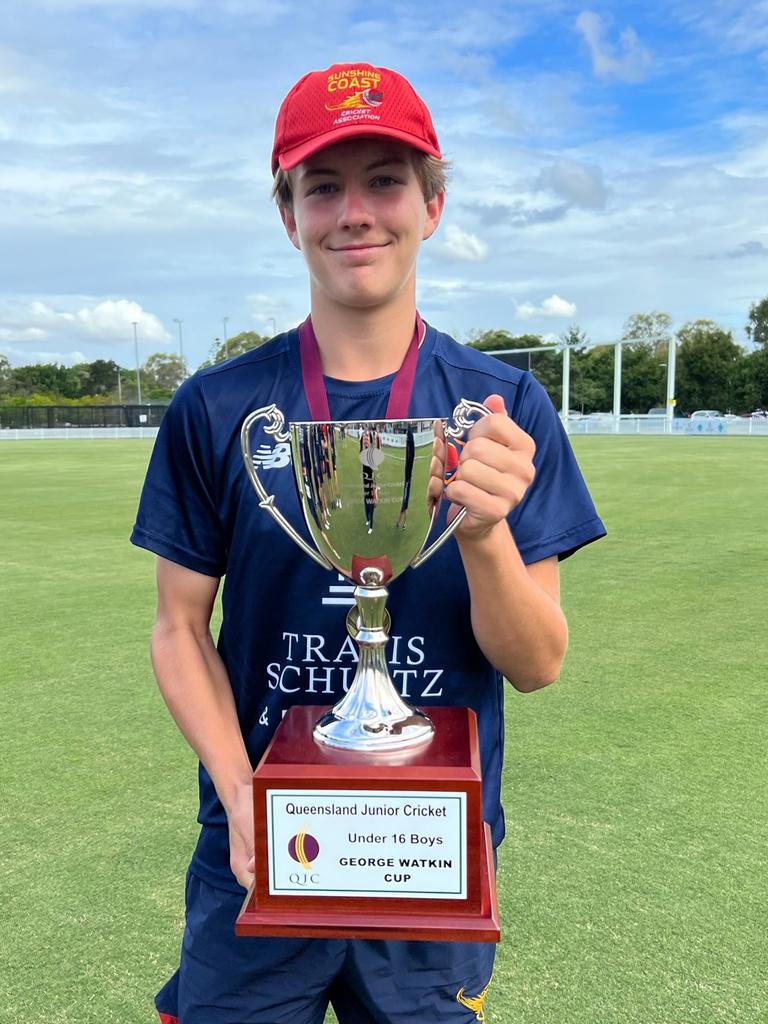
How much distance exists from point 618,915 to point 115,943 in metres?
1.36

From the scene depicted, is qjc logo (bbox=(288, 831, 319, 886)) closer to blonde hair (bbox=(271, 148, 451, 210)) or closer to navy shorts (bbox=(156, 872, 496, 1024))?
navy shorts (bbox=(156, 872, 496, 1024))

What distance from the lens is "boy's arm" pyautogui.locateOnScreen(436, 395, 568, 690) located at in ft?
3.72

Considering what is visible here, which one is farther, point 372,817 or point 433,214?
point 433,214

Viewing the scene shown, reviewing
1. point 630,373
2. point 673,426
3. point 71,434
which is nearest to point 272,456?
point 673,426

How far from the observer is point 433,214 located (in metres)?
1.51

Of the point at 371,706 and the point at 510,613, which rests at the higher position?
the point at 510,613

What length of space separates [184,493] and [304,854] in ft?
2.09

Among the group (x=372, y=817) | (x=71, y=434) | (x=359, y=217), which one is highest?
(x=359, y=217)

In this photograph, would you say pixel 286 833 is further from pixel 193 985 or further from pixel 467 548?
pixel 193 985

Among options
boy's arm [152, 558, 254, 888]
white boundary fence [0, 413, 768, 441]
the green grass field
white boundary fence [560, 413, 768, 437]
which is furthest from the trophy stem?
white boundary fence [0, 413, 768, 441]

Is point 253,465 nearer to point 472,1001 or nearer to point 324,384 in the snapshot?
point 324,384

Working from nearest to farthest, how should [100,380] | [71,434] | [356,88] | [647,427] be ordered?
[356,88]
[647,427]
[71,434]
[100,380]

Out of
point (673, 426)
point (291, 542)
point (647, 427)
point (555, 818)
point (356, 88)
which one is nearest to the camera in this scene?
point (356, 88)

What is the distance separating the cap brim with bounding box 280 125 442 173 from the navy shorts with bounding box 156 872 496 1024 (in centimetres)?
117
